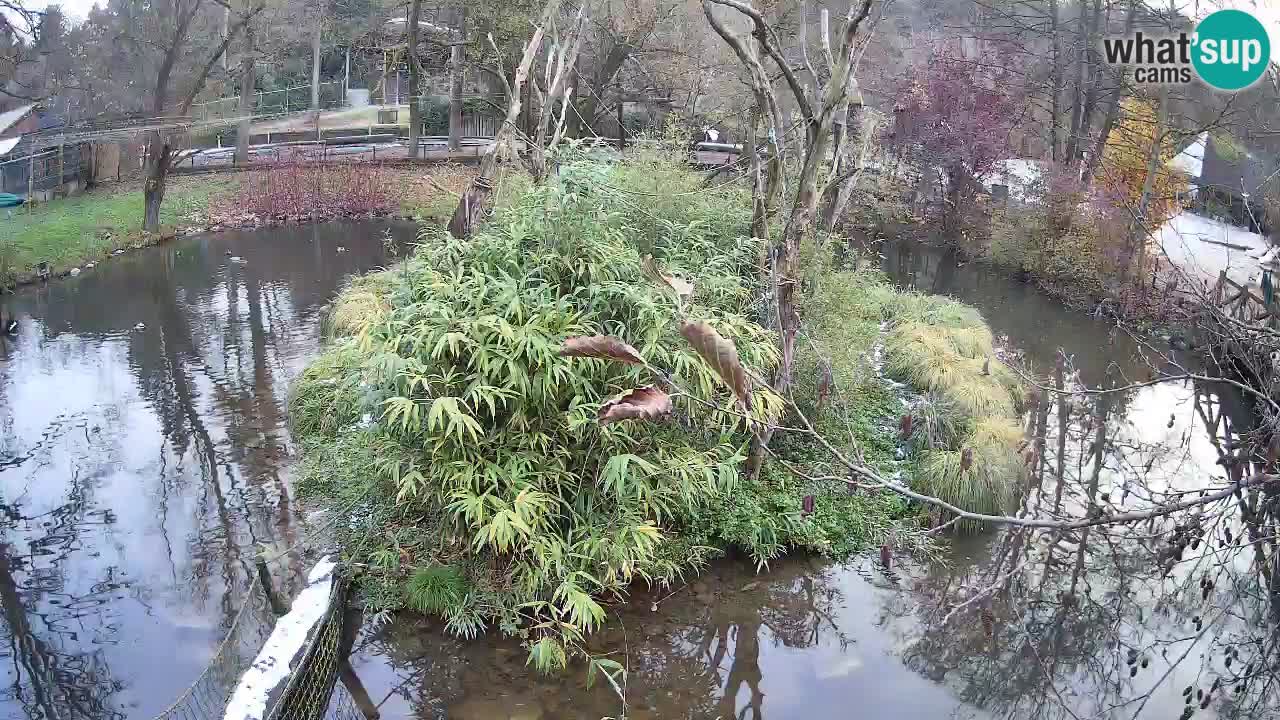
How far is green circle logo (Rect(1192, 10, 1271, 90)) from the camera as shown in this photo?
7.38 m

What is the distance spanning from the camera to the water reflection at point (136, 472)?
523cm

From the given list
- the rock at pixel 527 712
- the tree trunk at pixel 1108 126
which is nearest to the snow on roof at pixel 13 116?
the rock at pixel 527 712

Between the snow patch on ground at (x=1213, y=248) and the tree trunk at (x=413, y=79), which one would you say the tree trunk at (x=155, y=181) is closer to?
the tree trunk at (x=413, y=79)

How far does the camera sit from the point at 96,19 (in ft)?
61.4

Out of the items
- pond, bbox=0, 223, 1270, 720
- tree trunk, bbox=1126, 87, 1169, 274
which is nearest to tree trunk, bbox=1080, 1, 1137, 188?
tree trunk, bbox=1126, 87, 1169, 274

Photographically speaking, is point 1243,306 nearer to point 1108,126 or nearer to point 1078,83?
point 1108,126

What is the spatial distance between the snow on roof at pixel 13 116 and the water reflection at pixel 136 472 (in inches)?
154

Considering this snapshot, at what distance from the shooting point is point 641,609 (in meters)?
5.70

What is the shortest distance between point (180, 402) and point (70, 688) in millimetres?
4031

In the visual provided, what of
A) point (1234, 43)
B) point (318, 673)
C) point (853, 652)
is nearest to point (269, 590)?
point (318, 673)

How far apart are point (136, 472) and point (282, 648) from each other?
3.40 metres

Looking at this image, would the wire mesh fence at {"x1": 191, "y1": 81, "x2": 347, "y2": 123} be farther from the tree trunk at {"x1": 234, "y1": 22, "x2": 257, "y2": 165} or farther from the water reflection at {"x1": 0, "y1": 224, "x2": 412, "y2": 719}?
the water reflection at {"x1": 0, "y1": 224, "x2": 412, "y2": 719}

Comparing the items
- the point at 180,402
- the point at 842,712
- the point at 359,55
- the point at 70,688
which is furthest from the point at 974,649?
the point at 359,55

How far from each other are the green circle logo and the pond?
296cm
